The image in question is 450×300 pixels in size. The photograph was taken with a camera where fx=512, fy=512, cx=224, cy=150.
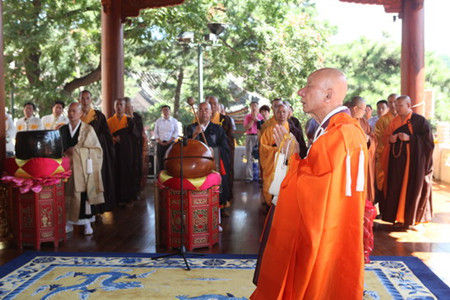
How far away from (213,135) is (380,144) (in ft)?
6.84

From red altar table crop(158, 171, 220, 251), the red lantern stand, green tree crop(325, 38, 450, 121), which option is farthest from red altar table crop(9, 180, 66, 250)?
green tree crop(325, 38, 450, 121)

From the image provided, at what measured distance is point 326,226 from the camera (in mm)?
2291

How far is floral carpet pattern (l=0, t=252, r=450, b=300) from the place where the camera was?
3545 mm

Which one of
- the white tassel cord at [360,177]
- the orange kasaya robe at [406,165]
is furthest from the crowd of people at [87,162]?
the white tassel cord at [360,177]

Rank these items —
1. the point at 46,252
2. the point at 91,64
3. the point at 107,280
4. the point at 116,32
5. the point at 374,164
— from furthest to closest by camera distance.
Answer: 1. the point at 91,64
2. the point at 116,32
3. the point at 374,164
4. the point at 46,252
5. the point at 107,280

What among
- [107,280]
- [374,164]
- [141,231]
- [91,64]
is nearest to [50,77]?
[91,64]

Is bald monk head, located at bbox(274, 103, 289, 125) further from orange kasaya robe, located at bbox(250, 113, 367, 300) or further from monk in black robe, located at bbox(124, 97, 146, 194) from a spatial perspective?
orange kasaya robe, located at bbox(250, 113, 367, 300)

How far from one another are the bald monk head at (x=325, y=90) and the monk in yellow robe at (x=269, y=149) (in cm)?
332

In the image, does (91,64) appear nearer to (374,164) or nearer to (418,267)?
(374,164)

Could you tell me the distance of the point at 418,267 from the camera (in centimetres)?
418

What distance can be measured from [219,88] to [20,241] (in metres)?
12.2

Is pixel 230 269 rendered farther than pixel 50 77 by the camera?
No

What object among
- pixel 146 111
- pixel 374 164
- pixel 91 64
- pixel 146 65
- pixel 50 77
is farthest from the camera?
pixel 146 111

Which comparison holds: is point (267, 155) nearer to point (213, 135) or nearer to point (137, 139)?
point (213, 135)
